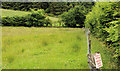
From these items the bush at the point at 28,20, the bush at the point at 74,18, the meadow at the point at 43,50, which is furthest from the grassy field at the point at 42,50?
the bush at the point at 74,18

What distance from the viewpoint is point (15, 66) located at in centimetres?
348

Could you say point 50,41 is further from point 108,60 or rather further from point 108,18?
point 108,18

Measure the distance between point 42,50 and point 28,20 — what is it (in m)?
1.49

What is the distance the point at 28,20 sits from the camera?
3416 mm

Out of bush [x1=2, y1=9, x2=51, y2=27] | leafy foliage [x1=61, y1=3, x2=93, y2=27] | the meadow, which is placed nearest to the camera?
bush [x1=2, y1=9, x2=51, y2=27]

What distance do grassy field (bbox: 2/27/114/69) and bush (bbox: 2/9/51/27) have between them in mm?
182

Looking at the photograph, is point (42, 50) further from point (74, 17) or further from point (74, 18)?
point (74, 17)

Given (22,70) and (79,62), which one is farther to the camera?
(79,62)

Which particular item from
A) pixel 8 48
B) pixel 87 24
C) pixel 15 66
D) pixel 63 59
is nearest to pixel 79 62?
pixel 63 59

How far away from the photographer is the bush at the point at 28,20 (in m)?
2.79

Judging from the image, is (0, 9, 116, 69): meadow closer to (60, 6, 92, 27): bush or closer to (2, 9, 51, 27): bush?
(2, 9, 51, 27): bush

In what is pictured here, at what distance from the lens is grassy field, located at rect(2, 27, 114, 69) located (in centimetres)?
325

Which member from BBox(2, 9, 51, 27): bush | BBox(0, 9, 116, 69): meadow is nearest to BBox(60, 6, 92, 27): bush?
BBox(0, 9, 116, 69): meadow

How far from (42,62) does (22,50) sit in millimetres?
1042
